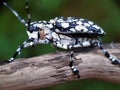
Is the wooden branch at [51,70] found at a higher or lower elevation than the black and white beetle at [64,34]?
lower

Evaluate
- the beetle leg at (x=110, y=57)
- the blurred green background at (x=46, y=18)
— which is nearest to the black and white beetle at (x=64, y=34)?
the beetle leg at (x=110, y=57)

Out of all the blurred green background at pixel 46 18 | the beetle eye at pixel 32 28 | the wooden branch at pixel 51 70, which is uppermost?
the blurred green background at pixel 46 18

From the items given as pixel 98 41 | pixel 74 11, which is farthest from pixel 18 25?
pixel 98 41

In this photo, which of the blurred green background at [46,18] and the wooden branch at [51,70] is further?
the blurred green background at [46,18]

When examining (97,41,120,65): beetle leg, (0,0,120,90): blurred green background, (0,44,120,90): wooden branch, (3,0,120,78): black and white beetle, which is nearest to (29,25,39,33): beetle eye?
(3,0,120,78): black and white beetle

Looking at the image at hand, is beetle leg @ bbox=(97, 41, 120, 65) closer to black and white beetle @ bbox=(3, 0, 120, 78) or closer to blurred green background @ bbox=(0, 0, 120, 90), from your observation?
black and white beetle @ bbox=(3, 0, 120, 78)

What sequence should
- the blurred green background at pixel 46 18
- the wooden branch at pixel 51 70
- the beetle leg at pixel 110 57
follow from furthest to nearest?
the blurred green background at pixel 46 18, the beetle leg at pixel 110 57, the wooden branch at pixel 51 70

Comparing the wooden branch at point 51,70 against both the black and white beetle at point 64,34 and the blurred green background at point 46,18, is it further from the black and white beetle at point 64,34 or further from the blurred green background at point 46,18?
the blurred green background at point 46,18
